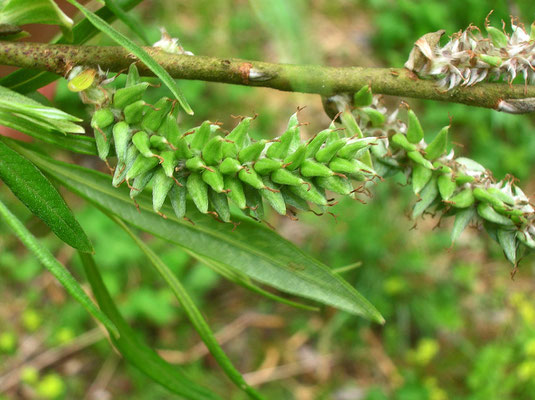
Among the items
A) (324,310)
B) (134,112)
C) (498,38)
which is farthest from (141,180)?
(324,310)

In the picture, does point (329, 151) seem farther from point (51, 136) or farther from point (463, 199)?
point (51, 136)

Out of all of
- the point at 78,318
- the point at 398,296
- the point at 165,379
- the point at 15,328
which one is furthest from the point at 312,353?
Answer: the point at 165,379

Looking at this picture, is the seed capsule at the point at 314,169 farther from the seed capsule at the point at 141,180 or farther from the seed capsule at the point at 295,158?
the seed capsule at the point at 141,180

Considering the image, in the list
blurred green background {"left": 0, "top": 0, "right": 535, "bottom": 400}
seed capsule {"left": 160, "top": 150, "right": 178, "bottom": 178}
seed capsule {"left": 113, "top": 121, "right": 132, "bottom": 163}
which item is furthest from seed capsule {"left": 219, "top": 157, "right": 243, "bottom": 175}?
blurred green background {"left": 0, "top": 0, "right": 535, "bottom": 400}

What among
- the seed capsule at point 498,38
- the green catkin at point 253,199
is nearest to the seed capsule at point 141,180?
the green catkin at point 253,199

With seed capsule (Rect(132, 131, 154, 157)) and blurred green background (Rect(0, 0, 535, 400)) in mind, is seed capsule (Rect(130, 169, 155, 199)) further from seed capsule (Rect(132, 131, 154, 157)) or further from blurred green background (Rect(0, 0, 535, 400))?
blurred green background (Rect(0, 0, 535, 400))

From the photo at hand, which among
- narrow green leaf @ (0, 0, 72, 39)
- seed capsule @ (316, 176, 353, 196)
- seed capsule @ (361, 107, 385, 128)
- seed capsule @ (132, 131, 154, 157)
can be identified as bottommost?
seed capsule @ (361, 107, 385, 128)
